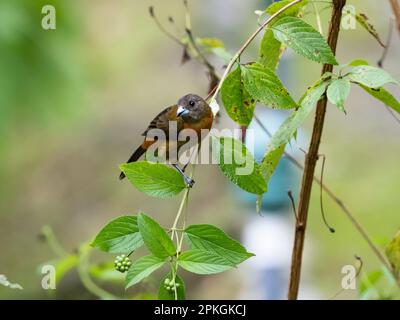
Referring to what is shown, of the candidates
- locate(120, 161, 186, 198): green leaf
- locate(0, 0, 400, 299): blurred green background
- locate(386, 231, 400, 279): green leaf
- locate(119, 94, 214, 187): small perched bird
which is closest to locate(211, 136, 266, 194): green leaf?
locate(120, 161, 186, 198): green leaf

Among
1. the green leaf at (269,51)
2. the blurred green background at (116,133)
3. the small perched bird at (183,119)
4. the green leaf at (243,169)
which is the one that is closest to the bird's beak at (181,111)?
the small perched bird at (183,119)

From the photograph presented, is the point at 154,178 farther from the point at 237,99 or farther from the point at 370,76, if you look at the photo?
the point at 370,76

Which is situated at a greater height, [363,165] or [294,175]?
[363,165]

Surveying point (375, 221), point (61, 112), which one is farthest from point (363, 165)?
point (61, 112)

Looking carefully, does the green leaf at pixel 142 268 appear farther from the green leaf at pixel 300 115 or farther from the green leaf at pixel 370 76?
the green leaf at pixel 370 76

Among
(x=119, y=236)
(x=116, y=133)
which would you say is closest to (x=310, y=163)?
(x=119, y=236)
